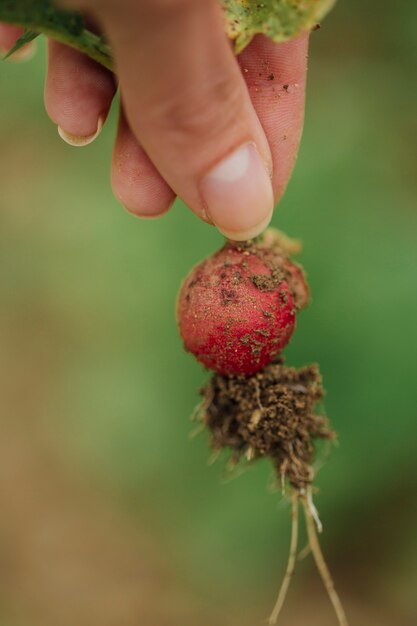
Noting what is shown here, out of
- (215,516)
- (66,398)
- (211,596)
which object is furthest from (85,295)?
(211,596)

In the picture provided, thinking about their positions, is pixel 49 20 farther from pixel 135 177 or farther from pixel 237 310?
pixel 237 310

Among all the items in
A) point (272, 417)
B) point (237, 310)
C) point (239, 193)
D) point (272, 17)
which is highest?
point (272, 17)

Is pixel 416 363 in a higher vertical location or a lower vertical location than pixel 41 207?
lower

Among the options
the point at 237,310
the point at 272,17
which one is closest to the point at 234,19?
the point at 272,17

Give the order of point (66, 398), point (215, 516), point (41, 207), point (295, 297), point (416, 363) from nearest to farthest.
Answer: point (295, 297) < point (416, 363) < point (215, 516) < point (66, 398) < point (41, 207)

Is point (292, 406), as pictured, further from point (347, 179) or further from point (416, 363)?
point (347, 179)

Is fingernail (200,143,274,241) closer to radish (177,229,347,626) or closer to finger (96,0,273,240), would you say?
finger (96,0,273,240)

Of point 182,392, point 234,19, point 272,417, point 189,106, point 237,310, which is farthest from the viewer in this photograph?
point 182,392
